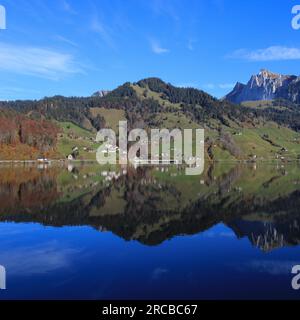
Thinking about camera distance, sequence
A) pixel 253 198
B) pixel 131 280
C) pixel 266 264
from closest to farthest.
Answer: pixel 131 280, pixel 266 264, pixel 253 198

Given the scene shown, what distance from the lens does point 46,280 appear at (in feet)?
85.8

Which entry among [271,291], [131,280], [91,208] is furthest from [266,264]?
[91,208]

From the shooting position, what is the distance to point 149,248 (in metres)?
35.6

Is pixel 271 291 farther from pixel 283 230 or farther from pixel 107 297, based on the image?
pixel 283 230

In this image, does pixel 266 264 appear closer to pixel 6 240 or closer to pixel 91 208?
pixel 6 240

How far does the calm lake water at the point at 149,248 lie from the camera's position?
24.5m

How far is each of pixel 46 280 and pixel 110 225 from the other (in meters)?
21.2

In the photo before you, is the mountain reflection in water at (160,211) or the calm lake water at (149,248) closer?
the calm lake water at (149,248)

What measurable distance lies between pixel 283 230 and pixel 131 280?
22873mm

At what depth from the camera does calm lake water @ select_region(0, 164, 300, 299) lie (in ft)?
80.5

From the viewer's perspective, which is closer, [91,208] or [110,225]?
[110,225]

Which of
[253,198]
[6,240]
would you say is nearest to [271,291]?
[6,240]

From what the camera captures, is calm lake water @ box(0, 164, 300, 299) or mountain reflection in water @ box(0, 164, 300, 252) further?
mountain reflection in water @ box(0, 164, 300, 252)
